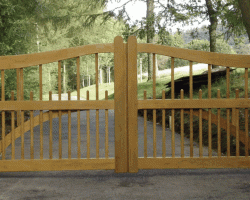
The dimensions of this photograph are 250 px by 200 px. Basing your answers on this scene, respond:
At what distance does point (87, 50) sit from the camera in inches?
206

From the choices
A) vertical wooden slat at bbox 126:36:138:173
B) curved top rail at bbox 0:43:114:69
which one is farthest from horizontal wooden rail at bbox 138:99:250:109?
curved top rail at bbox 0:43:114:69

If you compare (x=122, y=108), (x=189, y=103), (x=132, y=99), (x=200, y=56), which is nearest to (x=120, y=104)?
(x=122, y=108)

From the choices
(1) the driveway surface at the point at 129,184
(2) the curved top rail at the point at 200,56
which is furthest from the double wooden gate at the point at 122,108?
(1) the driveway surface at the point at 129,184

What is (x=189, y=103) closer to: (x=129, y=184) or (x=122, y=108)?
(x=122, y=108)

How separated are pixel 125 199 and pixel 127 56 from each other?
2191 millimetres

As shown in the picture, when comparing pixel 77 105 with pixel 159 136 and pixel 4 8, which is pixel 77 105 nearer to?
pixel 159 136

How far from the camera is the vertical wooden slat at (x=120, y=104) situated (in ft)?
16.9

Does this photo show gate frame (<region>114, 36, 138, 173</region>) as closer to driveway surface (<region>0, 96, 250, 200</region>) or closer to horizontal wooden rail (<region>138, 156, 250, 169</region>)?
horizontal wooden rail (<region>138, 156, 250, 169</region>)

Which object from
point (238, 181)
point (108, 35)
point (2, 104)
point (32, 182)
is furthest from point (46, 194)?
point (108, 35)

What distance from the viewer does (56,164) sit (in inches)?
205

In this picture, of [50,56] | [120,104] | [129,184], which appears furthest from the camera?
[50,56]

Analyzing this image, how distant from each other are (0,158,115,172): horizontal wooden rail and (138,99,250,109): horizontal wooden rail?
1.00 m

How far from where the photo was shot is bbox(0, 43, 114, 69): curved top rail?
17.1 ft

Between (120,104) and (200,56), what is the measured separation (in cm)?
145
